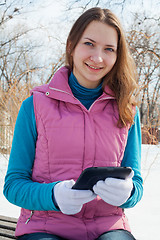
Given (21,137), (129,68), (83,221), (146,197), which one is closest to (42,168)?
(21,137)

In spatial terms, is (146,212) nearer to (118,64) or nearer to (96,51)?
(118,64)

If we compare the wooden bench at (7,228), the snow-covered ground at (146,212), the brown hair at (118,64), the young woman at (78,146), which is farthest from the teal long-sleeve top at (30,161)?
the snow-covered ground at (146,212)

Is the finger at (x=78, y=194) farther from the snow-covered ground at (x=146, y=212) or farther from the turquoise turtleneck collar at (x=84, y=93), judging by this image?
the snow-covered ground at (x=146, y=212)

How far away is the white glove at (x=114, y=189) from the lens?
44.4 inches

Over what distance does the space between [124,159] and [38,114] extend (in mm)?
529

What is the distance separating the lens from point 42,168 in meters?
1.33

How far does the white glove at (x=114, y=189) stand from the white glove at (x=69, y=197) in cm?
4

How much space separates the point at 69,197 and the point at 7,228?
3.09 feet

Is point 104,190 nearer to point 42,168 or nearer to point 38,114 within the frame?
point 42,168

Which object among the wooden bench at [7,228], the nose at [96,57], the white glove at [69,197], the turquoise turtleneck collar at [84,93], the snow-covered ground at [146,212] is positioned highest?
the nose at [96,57]

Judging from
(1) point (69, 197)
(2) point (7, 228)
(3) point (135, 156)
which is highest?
(3) point (135, 156)

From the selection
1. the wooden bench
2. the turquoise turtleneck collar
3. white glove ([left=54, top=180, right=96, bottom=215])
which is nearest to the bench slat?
the wooden bench

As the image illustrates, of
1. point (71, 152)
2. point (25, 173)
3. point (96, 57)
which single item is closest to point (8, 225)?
point (25, 173)

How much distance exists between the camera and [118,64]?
1.58 metres
